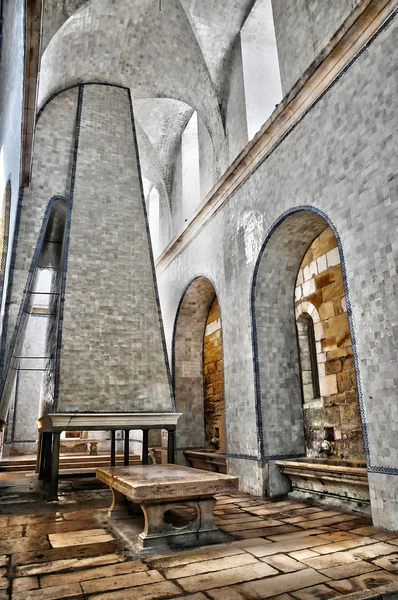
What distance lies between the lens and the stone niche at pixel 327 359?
6.44 metres

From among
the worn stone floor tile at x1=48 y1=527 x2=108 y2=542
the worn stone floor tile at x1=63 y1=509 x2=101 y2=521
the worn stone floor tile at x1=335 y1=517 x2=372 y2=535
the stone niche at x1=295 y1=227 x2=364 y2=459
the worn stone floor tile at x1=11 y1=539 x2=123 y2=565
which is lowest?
the worn stone floor tile at x1=335 y1=517 x2=372 y2=535

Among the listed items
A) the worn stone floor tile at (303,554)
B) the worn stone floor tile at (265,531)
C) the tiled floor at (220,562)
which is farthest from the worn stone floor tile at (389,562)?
the worn stone floor tile at (265,531)

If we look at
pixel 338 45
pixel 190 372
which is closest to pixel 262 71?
pixel 338 45

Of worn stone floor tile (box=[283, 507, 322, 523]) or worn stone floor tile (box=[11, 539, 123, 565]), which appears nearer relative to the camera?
worn stone floor tile (box=[11, 539, 123, 565])

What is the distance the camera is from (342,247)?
4996 mm

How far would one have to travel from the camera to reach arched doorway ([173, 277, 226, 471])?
9.70 metres

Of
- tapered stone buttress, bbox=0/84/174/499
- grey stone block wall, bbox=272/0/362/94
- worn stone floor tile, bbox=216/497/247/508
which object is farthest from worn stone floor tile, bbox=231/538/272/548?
grey stone block wall, bbox=272/0/362/94

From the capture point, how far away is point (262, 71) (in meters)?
8.16

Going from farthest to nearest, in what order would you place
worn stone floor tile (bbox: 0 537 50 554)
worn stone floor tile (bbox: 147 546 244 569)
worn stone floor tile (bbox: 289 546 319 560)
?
worn stone floor tile (bbox: 0 537 50 554) → worn stone floor tile (bbox: 289 546 319 560) → worn stone floor tile (bbox: 147 546 244 569)

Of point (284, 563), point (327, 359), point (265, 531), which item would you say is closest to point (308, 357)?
point (327, 359)

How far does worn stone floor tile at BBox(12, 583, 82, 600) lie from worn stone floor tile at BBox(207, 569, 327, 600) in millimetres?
841

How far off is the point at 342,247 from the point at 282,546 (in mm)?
3127

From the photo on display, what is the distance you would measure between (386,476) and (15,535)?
3.58m

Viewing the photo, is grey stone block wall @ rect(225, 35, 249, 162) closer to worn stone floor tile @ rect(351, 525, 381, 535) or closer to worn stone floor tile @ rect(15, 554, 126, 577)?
worn stone floor tile @ rect(351, 525, 381, 535)
